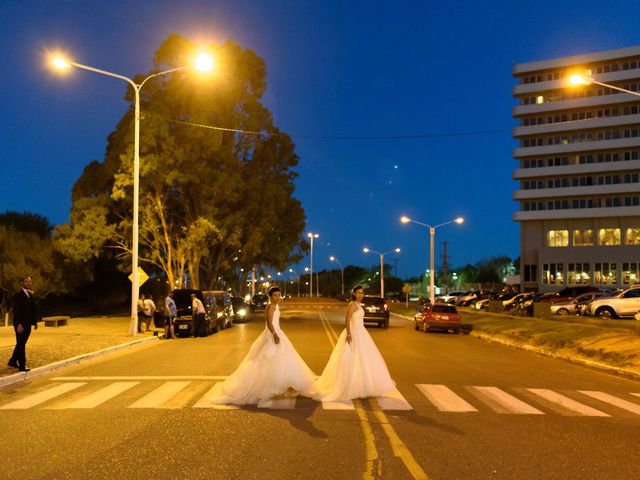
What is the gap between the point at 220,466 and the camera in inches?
272

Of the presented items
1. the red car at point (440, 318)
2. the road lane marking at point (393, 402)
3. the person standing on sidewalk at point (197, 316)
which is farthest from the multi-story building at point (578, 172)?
the road lane marking at point (393, 402)

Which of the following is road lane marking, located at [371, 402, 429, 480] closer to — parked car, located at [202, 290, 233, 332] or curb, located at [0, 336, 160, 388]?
curb, located at [0, 336, 160, 388]

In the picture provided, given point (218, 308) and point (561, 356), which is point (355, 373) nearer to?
point (561, 356)

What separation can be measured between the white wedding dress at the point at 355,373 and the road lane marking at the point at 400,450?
1.19 meters

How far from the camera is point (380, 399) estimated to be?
11.3 meters

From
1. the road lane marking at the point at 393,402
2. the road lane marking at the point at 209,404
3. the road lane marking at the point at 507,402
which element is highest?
the road lane marking at the point at 209,404

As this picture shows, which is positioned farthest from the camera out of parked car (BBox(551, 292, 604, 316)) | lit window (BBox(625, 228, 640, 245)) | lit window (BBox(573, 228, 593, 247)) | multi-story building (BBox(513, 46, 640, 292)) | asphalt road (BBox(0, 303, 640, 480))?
lit window (BBox(573, 228, 593, 247))

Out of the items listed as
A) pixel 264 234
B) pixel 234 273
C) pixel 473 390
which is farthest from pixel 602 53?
pixel 473 390

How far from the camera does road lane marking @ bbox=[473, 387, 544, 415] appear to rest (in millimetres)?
10548

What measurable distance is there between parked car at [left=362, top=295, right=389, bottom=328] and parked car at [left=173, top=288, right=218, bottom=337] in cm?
905

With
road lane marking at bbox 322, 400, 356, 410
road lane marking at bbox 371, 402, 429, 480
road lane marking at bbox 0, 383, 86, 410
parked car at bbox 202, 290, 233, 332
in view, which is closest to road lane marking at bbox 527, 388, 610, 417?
road lane marking at bbox 371, 402, 429, 480

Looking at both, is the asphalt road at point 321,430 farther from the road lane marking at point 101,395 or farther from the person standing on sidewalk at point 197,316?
the person standing on sidewalk at point 197,316

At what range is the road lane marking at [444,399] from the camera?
1059cm

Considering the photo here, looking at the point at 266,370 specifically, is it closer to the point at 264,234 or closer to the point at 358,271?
the point at 264,234
